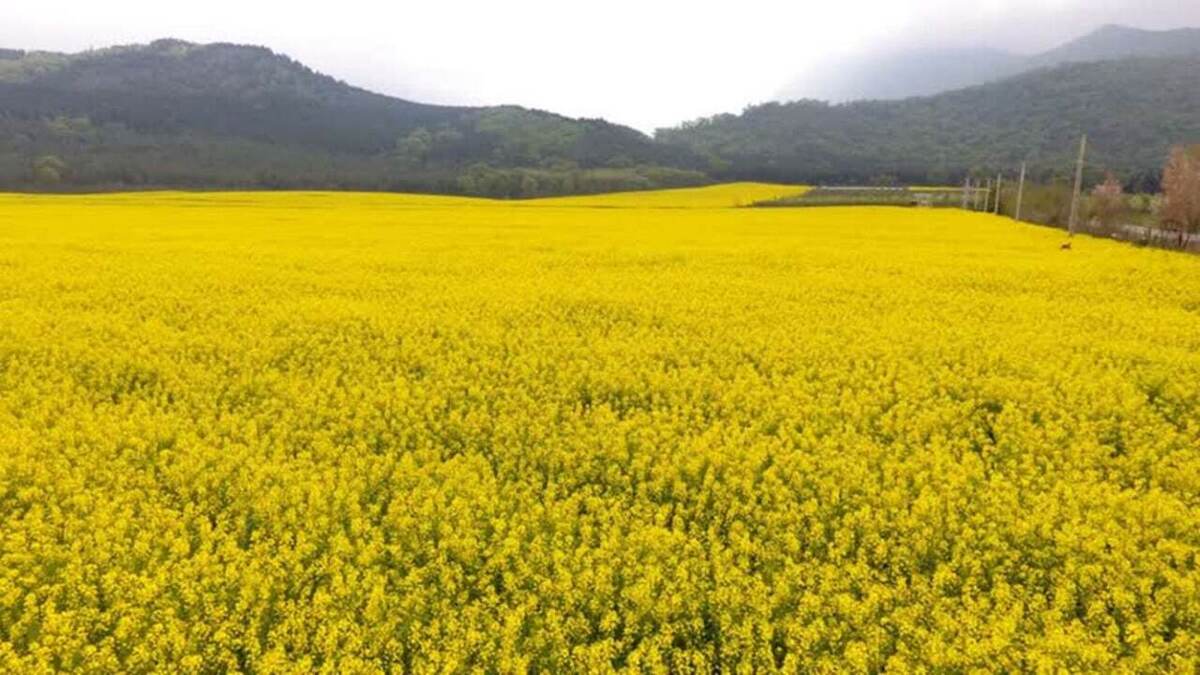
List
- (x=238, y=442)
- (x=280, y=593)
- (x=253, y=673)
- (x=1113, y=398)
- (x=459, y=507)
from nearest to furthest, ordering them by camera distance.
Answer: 1. (x=253, y=673)
2. (x=280, y=593)
3. (x=459, y=507)
4. (x=238, y=442)
5. (x=1113, y=398)

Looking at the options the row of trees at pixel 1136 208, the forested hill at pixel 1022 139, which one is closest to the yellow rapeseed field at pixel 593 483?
the row of trees at pixel 1136 208

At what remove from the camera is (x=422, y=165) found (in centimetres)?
12462

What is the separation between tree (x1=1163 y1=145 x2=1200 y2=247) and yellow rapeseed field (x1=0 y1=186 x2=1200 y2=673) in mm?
40698

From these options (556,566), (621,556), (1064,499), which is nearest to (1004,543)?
(1064,499)

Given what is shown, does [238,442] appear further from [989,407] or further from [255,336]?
[989,407]

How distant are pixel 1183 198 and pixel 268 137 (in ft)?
436

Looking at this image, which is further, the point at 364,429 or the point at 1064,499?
the point at 364,429

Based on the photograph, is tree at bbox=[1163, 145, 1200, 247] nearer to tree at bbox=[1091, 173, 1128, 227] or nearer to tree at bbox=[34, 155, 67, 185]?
tree at bbox=[1091, 173, 1128, 227]

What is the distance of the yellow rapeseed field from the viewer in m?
4.92

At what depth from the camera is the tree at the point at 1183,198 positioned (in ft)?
156

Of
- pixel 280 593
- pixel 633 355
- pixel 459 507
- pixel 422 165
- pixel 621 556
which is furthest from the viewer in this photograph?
pixel 422 165

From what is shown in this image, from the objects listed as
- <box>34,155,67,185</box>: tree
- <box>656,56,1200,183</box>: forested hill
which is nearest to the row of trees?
<box>656,56,1200,183</box>: forested hill

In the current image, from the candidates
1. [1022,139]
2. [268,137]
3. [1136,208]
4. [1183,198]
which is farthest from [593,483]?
[1022,139]

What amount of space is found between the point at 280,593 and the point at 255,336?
270 inches
